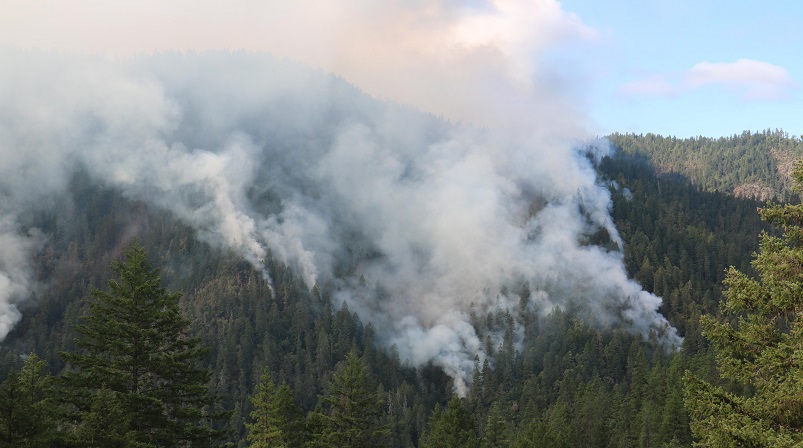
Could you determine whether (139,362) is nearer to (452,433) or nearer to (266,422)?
(266,422)

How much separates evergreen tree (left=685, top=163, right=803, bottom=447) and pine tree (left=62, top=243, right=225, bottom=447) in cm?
1543

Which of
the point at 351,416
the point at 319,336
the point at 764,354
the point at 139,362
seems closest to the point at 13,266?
the point at 319,336

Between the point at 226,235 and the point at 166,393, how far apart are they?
169 metres

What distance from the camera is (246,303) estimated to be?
558 ft

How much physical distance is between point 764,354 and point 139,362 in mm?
18174

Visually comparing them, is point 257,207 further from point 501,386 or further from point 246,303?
point 501,386

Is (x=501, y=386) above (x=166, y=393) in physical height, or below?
above

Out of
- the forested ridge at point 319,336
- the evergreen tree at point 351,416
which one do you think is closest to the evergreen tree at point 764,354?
the evergreen tree at point 351,416

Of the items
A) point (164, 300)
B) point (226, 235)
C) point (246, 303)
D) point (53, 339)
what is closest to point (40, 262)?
point (53, 339)

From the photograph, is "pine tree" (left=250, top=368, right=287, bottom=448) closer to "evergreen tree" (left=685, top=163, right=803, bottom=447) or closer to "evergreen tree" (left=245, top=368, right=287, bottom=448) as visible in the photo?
"evergreen tree" (left=245, top=368, right=287, bottom=448)

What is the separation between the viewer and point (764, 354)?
43.1ft

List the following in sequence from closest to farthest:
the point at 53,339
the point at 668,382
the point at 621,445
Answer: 1. the point at 621,445
2. the point at 668,382
3. the point at 53,339

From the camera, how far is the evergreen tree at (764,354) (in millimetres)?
12742

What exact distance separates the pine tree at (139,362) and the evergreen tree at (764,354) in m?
15.4
